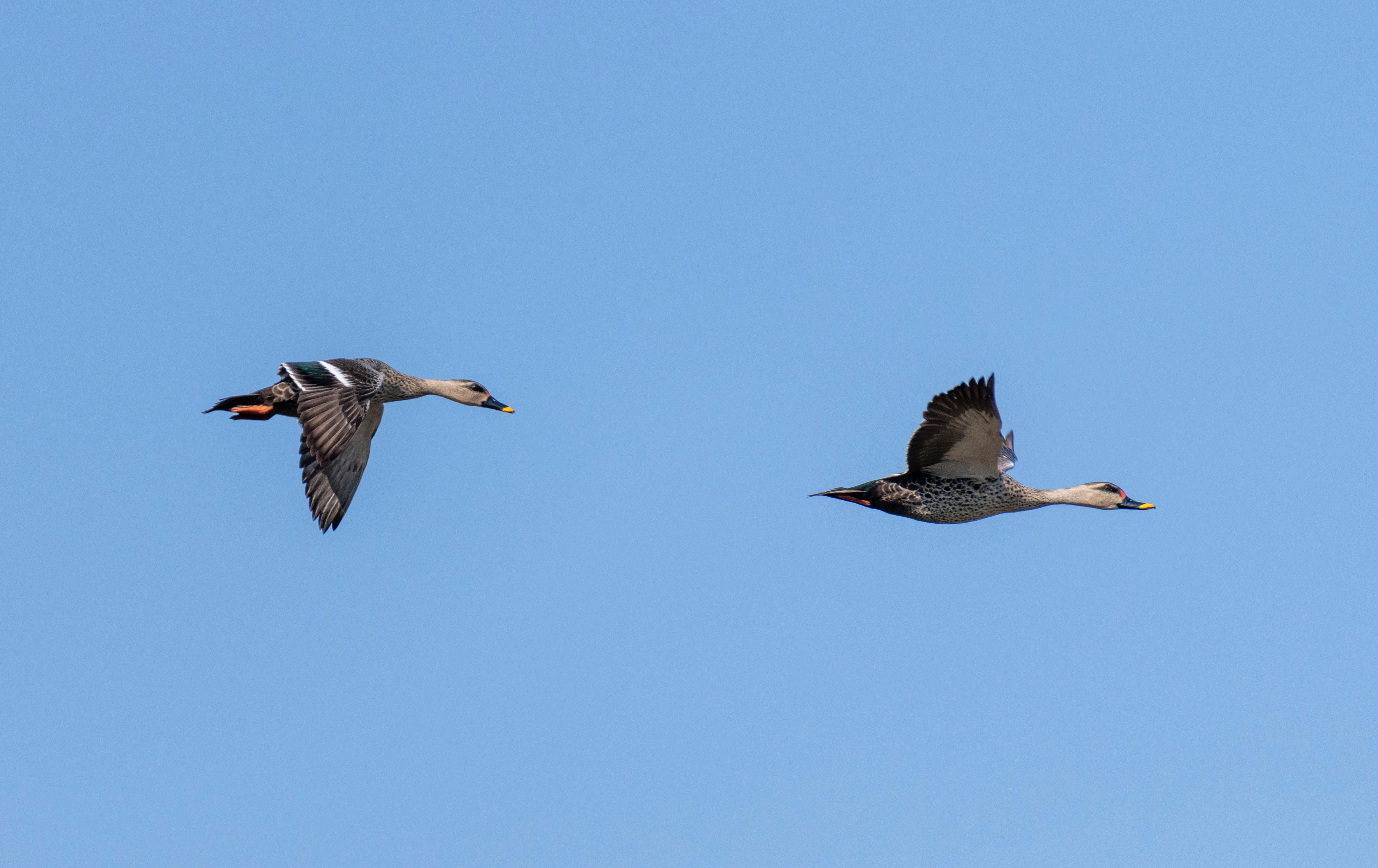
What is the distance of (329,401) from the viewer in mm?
21781

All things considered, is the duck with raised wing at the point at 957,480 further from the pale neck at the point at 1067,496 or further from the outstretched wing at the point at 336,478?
the outstretched wing at the point at 336,478

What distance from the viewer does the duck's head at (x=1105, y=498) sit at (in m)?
24.9

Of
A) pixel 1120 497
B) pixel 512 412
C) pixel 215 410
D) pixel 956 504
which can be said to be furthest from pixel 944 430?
pixel 215 410

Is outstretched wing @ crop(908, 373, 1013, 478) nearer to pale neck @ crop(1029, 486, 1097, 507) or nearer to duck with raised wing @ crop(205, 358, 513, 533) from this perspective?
pale neck @ crop(1029, 486, 1097, 507)

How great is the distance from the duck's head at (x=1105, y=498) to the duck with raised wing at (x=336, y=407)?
8930 millimetres

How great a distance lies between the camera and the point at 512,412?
26.5m

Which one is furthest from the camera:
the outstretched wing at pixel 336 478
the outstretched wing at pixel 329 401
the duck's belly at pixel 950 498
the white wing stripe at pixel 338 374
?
the outstretched wing at pixel 336 478

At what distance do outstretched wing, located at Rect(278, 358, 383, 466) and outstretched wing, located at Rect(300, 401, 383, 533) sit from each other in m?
1.10

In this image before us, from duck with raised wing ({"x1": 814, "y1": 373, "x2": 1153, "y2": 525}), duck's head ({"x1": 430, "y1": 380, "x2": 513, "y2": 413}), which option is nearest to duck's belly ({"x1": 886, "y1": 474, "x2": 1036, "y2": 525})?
duck with raised wing ({"x1": 814, "y1": 373, "x2": 1153, "y2": 525})

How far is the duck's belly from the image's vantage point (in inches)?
923

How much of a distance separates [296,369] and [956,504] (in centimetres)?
928

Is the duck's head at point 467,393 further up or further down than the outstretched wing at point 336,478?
further up

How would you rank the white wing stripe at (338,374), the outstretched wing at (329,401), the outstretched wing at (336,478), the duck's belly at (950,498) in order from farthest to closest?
the outstretched wing at (336,478)
the duck's belly at (950,498)
the white wing stripe at (338,374)
the outstretched wing at (329,401)

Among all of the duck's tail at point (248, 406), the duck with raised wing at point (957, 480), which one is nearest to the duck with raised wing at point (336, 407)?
the duck's tail at point (248, 406)
